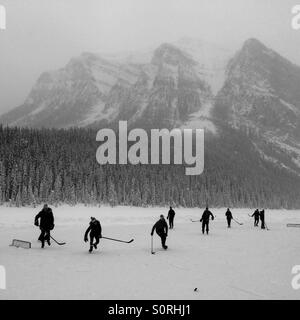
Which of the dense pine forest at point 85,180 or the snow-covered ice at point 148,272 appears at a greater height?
the dense pine forest at point 85,180

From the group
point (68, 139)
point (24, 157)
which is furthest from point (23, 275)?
point (68, 139)

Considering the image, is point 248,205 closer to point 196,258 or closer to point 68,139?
point 68,139

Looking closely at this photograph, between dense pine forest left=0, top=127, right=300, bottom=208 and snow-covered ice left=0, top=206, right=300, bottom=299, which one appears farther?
dense pine forest left=0, top=127, right=300, bottom=208

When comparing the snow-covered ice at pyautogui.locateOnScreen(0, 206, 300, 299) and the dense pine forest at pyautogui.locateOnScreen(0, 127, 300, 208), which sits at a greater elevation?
the dense pine forest at pyautogui.locateOnScreen(0, 127, 300, 208)

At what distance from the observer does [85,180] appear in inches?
3723

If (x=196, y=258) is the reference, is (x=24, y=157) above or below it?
above

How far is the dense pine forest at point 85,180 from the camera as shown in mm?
83688

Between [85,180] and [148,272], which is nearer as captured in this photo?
[148,272]

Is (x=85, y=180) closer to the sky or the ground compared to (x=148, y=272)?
closer to the sky

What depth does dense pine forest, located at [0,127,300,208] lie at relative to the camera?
A: 83.7m

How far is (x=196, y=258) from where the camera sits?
19.3 m

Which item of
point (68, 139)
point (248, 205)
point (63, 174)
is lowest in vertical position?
point (248, 205)
